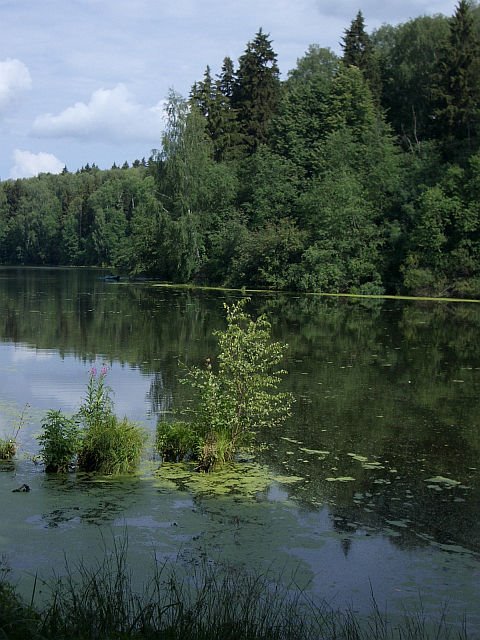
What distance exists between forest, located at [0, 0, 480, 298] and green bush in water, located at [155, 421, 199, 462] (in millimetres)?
43588

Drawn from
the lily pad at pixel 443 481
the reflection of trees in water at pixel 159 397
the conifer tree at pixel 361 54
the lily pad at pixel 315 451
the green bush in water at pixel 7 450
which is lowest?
the lily pad at pixel 443 481

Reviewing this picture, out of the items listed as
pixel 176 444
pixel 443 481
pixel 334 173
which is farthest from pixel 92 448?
pixel 334 173

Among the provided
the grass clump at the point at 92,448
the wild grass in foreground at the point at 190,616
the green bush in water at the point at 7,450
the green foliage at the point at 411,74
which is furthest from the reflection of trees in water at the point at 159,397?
the green foliage at the point at 411,74

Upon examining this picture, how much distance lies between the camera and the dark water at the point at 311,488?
7961 mm

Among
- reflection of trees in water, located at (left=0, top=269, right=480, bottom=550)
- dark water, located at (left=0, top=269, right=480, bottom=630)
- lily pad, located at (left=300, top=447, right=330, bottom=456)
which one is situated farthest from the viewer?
lily pad, located at (left=300, top=447, right=330, bottom=456)

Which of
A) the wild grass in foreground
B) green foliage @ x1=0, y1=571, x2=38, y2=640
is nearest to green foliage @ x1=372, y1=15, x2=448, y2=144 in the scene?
the wild grass in foreground

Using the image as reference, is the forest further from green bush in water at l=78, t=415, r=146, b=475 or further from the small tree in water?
green bush in water at l=78, t=415, r=146, b=475

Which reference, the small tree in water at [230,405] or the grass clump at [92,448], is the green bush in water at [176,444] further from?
the grass clump at [92,448]

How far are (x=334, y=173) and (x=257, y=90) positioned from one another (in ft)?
62.8

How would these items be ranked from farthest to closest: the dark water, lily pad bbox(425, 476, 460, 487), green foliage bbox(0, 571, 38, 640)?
lily pad bbox(425, 476, 460, 487), the dark water, green foliage bbox(0, 571, 38, 640)

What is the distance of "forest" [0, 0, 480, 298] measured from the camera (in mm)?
55281

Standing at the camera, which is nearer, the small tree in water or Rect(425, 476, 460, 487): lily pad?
Rect(425, 476, 460, 487): lily pad

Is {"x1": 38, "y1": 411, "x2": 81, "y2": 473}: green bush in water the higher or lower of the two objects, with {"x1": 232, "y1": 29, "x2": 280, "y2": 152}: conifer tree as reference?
lower

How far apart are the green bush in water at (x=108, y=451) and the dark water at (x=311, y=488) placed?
31 centimetres
